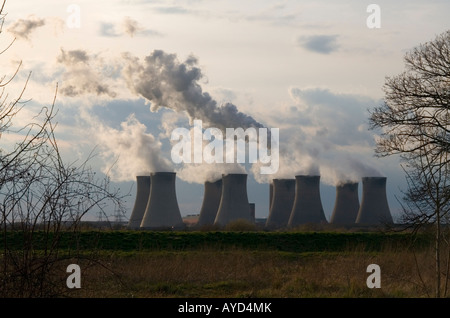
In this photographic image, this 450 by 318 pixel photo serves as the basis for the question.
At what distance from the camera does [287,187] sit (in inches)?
1412

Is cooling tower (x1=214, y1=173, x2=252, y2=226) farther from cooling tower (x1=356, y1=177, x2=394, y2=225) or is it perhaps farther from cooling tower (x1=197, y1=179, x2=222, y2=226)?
cooling tower (x1=356, y1=177, x2=394, y2=225)

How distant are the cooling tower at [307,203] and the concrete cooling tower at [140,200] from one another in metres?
8.08

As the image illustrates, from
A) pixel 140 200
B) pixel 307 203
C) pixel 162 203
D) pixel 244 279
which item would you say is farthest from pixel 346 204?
pixel 244 279

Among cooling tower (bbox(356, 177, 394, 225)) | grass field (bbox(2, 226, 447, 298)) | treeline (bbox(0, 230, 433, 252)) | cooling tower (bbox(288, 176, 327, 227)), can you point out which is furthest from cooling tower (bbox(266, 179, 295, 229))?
grass field (bbox(2, 226, 447, 298))

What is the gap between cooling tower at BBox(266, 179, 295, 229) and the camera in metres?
35.5

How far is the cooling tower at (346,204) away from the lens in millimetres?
34562

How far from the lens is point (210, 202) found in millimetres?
35906

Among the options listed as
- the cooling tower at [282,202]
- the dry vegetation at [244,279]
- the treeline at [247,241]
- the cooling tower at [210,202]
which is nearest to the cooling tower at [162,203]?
the cooling tower at [210,202]
